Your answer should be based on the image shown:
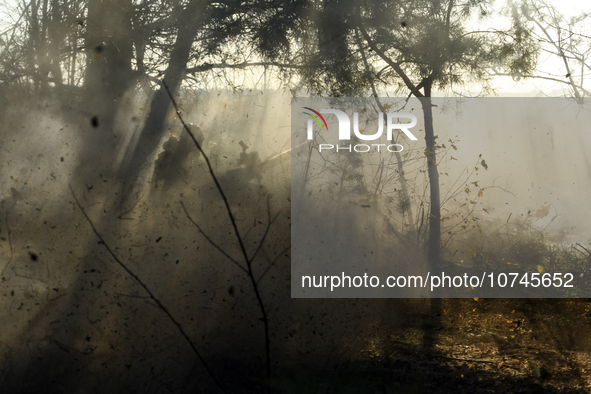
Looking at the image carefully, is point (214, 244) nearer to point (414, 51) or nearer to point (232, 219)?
point (232, 219)

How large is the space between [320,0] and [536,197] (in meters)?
1.94

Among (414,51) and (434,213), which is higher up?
(414,51)

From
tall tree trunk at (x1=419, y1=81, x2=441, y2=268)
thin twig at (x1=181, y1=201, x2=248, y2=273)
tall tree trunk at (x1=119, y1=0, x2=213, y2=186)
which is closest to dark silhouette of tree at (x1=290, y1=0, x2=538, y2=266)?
tall tree trunk at (x1=419, y1=81, x2=441, y2=268)

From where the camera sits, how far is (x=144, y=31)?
1.99 metres

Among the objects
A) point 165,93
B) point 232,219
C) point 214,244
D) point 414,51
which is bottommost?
point 214,244

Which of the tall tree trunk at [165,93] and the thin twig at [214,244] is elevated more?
the tall tree trunk at [165,93]

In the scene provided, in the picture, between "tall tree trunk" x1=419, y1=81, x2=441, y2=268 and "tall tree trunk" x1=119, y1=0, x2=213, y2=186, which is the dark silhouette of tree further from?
"tall tree trunk" x1=119, y1=0, x2=213, y2=186

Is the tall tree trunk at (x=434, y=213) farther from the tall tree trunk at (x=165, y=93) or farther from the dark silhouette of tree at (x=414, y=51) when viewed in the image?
the tall tree trunk at (x=165, y=93)

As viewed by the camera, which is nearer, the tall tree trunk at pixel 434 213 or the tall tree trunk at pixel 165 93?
the tall tree trunk at pixel 165 93

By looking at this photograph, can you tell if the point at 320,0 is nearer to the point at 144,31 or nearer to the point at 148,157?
the point at 144,31

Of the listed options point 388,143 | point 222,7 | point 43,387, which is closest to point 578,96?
point 388,143

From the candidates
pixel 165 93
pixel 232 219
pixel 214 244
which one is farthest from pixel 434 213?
pixel 165 93

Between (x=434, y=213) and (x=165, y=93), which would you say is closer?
(x=165, y=93)

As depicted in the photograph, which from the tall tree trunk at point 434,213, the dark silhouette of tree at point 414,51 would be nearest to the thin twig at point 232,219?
the dark silhouette of tree at point 414,51
